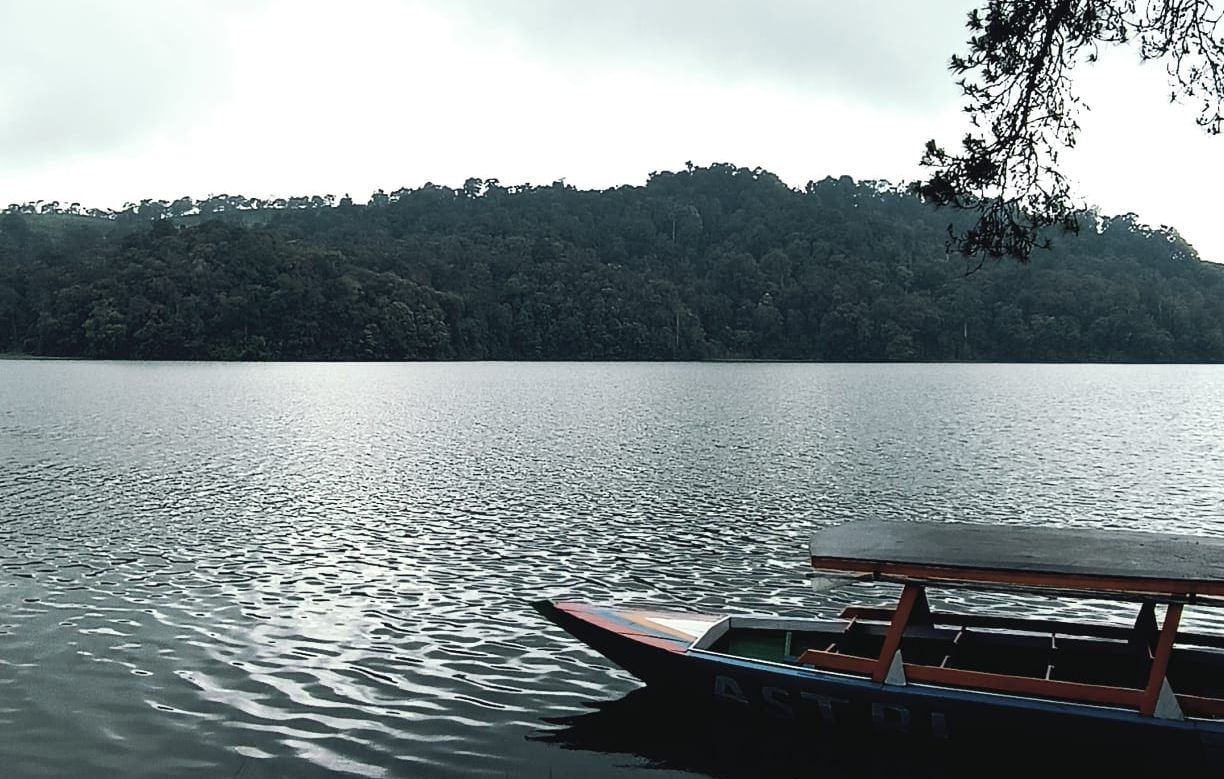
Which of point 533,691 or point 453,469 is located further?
point 453,469

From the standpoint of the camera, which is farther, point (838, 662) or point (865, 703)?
point (838, 662)

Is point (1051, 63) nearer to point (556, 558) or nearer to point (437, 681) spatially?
point (437, 681)

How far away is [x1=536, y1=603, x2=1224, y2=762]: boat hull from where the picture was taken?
1220 centimetres

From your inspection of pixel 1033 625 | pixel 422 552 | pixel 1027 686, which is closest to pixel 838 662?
pixel 1027 686

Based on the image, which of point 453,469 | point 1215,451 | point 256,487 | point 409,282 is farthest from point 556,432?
point 409,282

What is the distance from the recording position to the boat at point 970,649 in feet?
40.1

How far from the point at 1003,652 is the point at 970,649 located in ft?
1.35

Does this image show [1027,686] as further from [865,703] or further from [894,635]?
→ [865,703]

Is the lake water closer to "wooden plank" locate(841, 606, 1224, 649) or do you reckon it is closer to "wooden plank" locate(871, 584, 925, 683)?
"wooden plank" locate(871, 584, 925, 683)

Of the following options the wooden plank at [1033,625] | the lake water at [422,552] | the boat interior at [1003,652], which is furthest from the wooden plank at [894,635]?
the wooden plank at [1033,625]

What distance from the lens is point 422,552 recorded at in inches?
991

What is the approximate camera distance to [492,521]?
29547mm

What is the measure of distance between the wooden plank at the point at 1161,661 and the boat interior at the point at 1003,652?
0.10 meters

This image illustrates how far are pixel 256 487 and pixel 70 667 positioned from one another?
19.4 m
